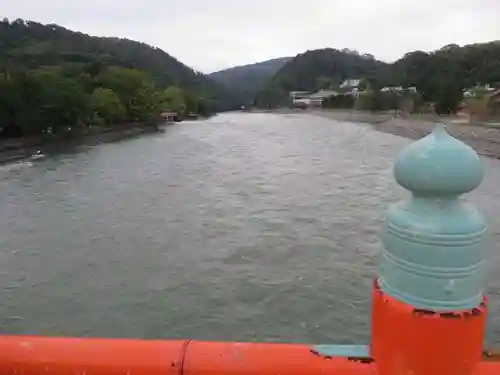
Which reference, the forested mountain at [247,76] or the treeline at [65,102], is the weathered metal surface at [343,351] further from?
the forested mountain at [247,76]

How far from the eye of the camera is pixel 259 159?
75.9 feet

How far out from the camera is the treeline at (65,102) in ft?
83.8

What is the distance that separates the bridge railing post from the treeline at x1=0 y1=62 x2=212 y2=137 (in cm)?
2652

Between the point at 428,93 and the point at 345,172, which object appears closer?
the point at 345,172

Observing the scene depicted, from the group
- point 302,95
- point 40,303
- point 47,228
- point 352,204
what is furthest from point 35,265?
point 302,95

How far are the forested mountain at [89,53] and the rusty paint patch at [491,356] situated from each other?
156ft

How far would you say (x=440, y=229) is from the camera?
3.16 feet

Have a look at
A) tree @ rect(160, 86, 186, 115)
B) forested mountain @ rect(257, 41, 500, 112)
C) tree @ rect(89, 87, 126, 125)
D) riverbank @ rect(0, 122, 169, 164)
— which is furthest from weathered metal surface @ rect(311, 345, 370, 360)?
tree @ rect(160, 86, 186, 115)

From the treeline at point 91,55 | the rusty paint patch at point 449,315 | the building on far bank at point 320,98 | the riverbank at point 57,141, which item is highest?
the treeline at point 91,55

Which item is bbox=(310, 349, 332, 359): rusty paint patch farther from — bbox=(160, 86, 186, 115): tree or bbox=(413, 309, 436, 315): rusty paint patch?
bbox=(160, 86, 186, 115): tree

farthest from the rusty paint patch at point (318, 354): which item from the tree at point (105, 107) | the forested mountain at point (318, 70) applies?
the forested mountain at point (318, 70)

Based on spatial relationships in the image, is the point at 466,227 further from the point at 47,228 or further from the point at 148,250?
the point at 47,228

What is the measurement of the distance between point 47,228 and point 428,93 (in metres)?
42.0

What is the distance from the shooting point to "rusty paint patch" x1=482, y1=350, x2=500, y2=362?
1254 millimetres
